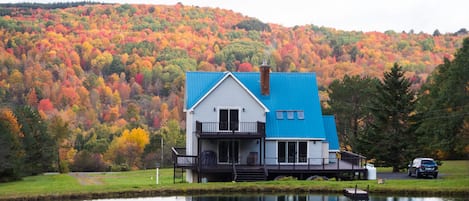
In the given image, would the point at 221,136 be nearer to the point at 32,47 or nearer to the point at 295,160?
the point at 295,160

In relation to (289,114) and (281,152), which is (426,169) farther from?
(289,114)

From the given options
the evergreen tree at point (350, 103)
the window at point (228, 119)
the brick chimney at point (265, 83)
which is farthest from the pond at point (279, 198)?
the evergreen tree at point (350, 103)

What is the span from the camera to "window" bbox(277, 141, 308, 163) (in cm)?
5094

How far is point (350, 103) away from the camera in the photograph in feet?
259

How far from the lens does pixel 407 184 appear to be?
41250 millimetres

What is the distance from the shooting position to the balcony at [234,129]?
1930 inches

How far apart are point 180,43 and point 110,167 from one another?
93530 mm

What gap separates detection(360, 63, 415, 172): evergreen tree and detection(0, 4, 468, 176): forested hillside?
78172 millimetres

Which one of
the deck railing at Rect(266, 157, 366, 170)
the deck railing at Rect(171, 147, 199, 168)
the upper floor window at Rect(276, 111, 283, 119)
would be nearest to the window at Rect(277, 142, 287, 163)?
the deck railing at Rect(266, 157, 366, 170)

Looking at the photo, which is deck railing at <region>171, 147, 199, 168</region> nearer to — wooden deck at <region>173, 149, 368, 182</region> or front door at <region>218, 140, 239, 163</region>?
wooden deck at <region>173, 149, 368, 182</region>

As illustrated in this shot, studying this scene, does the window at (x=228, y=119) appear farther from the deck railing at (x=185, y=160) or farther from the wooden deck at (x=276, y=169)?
the deck railing at (x=185, y=160)

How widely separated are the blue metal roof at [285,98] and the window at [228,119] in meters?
2.11

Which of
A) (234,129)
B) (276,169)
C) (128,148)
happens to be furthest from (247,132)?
(128,148)

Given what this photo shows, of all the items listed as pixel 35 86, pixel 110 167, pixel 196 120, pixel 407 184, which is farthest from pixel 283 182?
pixel 35 86
